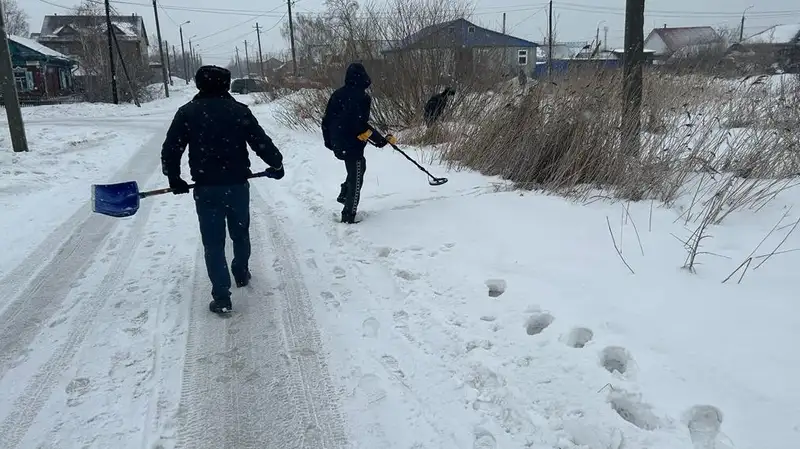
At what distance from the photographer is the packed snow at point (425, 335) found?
110 inches

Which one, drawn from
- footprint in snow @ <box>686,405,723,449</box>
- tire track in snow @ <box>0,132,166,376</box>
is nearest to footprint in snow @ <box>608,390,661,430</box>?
footprint in snow @ <box>686,405,723,449</box>

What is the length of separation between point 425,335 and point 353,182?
113 inches

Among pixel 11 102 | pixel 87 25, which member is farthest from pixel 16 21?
pixel 11 102

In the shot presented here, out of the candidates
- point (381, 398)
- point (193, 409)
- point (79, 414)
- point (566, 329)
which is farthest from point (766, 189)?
point (79, 414)

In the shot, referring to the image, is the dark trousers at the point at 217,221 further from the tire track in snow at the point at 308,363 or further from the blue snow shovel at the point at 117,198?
the tire track in snow at the point at 308,363

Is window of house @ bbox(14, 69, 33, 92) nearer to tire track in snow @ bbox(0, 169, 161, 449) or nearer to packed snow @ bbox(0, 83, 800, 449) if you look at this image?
packed snow @ bbox(0, 83, 800, 449)

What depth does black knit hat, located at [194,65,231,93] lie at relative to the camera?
4078mm

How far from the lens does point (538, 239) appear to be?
510 centimetres

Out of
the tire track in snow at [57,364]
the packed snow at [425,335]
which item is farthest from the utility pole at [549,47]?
the tire track in snow at [57,364]

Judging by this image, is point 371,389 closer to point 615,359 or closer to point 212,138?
point 615,359

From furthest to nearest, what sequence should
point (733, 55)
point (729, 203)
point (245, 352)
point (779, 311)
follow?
1. point (733, 55)
2. point (729, 203)
3. point (245, 352)
4. point (779, 311)

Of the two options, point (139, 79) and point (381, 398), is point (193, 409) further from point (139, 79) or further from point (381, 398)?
point (139, 79)

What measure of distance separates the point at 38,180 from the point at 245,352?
25.8ft

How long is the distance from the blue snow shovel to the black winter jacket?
0.40 metres
